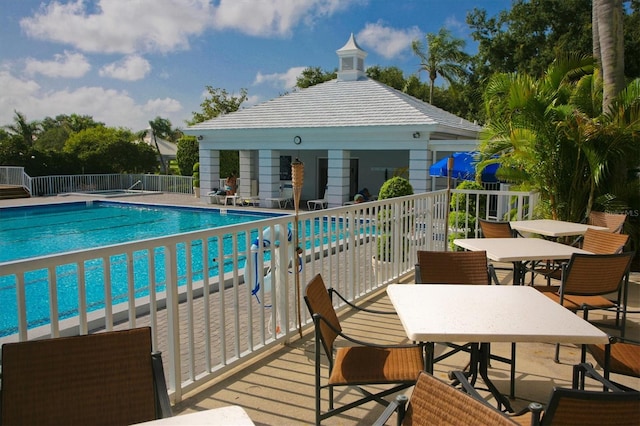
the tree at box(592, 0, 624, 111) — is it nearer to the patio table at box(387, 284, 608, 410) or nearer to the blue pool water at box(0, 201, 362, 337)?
the blue pool water at box(0, 201, 362, 337)

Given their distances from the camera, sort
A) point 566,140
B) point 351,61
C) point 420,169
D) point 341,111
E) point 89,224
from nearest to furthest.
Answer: point 566,140 < point 420,169 < point 89,224 < point 341,111 < point 351,61

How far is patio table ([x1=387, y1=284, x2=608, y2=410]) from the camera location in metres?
2.36

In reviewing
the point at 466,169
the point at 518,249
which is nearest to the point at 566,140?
the point at 518,249

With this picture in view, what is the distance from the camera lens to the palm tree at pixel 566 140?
6613 millimetres

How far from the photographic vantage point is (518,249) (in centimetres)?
454

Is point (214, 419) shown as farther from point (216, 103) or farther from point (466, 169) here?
point (216, 103)

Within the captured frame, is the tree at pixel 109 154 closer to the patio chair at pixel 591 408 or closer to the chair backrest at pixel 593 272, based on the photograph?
the chair backrest at pixel 593 272

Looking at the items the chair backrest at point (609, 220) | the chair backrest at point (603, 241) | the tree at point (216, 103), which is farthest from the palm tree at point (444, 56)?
the chair backrest at point (603, 241)

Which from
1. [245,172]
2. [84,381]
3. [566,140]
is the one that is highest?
[566,140]

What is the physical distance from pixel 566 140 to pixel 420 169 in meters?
10.1

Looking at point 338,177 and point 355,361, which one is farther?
point 338,177

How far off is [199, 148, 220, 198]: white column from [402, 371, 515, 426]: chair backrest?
2067 centimetres

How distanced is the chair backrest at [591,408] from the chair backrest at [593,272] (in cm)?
229

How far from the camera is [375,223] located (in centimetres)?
575
